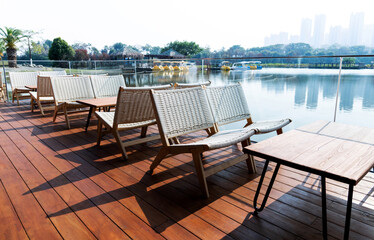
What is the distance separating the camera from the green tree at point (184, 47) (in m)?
65.8

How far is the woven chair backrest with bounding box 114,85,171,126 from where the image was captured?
276cm

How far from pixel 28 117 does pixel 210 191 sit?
14.7 feet

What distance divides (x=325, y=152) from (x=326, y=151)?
2 cm

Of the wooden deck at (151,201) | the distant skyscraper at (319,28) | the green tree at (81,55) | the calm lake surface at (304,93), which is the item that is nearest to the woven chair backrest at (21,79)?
the wooden deck at (151,201)

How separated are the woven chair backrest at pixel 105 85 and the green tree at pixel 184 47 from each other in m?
62.7

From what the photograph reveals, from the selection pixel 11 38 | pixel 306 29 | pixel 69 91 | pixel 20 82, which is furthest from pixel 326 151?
pixel 306 29

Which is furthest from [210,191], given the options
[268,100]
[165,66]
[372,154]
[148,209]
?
[165,66]

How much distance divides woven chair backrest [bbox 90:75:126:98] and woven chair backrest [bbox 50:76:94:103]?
0.10 meters

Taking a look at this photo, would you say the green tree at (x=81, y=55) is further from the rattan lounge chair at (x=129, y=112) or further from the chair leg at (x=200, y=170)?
the chair leg at (x=200, y=170)

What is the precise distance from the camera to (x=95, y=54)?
56906 millimetres

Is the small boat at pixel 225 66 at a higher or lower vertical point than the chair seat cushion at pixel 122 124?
higher

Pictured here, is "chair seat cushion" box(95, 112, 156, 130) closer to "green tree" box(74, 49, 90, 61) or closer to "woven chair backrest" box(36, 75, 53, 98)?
"woven chair backrest" box(36, 75, 53, 98)

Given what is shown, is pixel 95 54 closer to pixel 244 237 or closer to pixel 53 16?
pixel 53 16

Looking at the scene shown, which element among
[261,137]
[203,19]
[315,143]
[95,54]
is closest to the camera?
[315,143]
